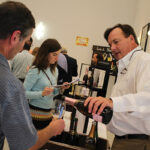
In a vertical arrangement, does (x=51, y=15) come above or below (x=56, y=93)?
above

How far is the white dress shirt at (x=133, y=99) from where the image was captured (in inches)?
38.1

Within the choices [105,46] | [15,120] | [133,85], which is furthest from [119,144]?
[105,46]

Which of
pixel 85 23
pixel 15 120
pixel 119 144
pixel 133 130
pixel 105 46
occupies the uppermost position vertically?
pixel 85 23

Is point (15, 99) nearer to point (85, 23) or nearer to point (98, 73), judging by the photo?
point (98, 73)

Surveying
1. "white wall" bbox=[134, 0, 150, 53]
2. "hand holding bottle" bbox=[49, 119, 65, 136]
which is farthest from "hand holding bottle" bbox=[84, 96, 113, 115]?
"white wall" bbox=[134, 0, 150, 53]

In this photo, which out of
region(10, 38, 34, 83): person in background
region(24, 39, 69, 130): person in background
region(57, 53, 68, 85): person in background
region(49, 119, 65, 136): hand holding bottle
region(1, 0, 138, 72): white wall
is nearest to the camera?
region(49, 119, 65, 136): hand holding bottle

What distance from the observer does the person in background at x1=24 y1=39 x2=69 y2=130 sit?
1.97 metres

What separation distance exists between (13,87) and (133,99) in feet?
1.96

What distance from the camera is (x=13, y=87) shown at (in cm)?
71

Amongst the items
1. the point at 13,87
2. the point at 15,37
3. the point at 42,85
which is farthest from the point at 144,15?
the point at 13,87

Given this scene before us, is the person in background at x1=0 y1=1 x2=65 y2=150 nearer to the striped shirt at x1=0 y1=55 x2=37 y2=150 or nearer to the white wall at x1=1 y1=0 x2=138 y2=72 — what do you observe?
the striped shirt at x1=0 y1=55 x2=37 y2=150

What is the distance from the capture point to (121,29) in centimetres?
163

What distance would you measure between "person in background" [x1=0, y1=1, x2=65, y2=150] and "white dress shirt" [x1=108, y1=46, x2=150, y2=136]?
1.52 ft

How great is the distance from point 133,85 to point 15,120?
2.89ft
